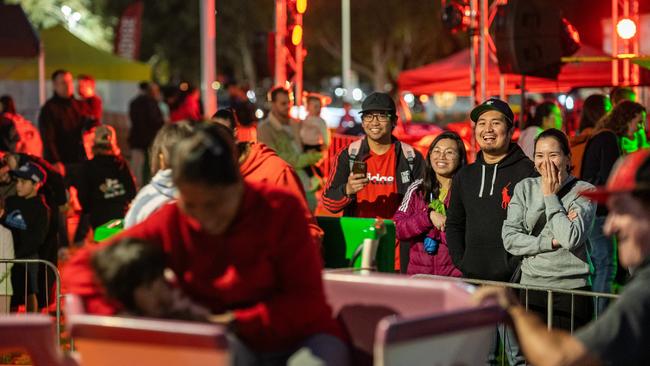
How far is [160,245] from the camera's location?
4.35 m

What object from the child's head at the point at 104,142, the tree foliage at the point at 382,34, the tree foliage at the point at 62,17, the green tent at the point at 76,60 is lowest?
the child's head at the point at 104,142

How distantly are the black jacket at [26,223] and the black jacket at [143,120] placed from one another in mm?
10897

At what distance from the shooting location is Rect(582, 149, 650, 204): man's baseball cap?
3998 millimetres

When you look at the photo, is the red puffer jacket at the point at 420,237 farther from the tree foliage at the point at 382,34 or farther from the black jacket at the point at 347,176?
the tree foliage at the point at 382,34

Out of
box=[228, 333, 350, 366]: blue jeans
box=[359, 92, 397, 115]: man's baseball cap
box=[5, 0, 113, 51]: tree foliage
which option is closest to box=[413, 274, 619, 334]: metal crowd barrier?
box=[228, 333, 350, 366]: blue jeans

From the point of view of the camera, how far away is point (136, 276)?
4109 mm

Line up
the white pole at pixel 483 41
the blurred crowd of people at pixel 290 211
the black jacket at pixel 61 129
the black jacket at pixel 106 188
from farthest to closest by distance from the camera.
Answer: the black jacket at pixel 61 129
the white pole at pixel 483 41
the black jacket at pixel 106 188
the blurred crowd of people at pixel 290 211

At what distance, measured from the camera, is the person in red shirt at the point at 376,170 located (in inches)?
342

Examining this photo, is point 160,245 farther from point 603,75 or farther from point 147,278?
point 603,75

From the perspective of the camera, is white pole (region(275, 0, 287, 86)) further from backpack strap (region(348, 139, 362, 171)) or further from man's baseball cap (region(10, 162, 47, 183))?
backpack strap (region(348, 139, 362, 171))

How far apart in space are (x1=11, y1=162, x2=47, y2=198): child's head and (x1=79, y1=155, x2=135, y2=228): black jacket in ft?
5.46

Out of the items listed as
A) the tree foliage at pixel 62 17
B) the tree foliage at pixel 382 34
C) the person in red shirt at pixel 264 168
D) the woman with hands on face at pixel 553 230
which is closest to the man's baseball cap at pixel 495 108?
the woman with hands on face at pixel 553 230

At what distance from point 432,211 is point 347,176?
1040 mm

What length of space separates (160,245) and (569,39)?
10.1m
